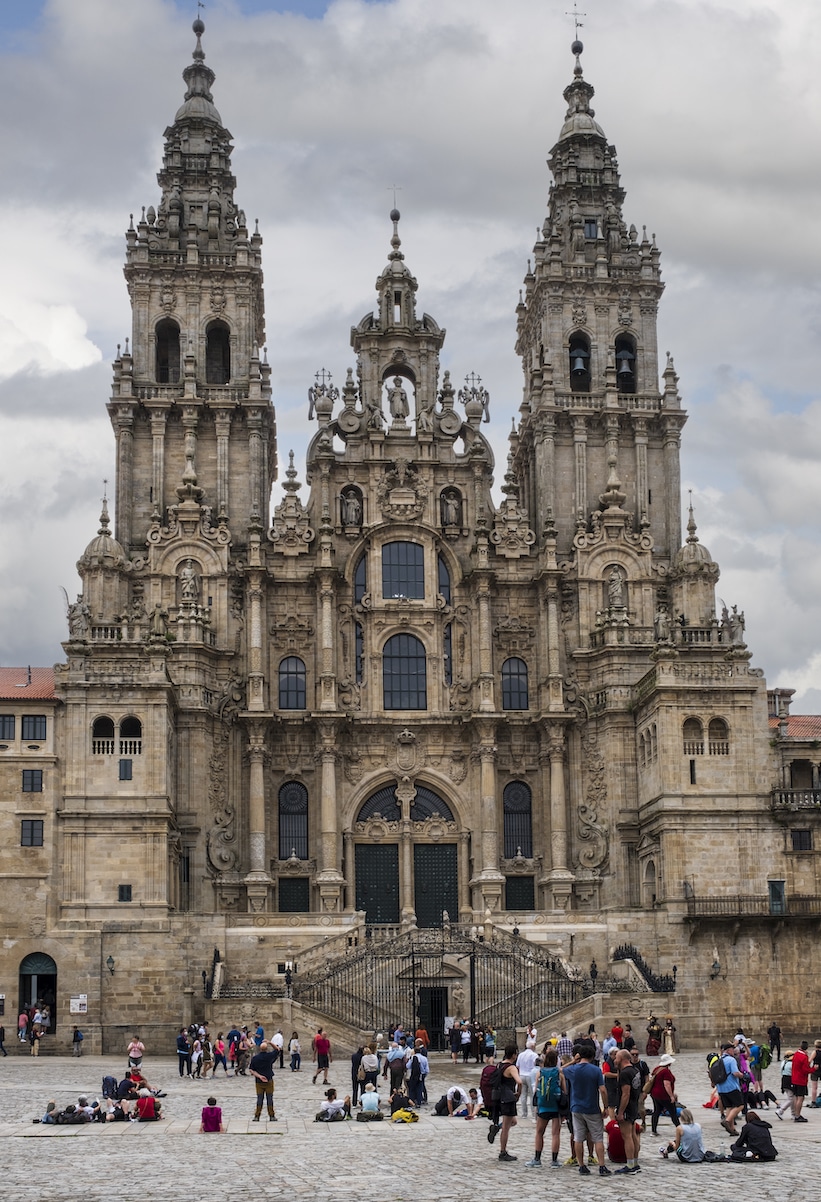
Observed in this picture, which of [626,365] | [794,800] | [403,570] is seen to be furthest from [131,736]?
[626,365]

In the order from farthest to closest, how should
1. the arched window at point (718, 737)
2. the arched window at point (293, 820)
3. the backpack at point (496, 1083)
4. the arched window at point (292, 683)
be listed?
the arched window at point (292, 683), the arched window at point (293, 820), the arched window at point (718, 737), the backpack at point (496, 1083)

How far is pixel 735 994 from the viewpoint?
58.9m

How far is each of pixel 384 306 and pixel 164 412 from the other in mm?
10998

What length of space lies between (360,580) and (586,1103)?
47.1m

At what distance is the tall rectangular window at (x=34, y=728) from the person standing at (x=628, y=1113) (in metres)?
38.4

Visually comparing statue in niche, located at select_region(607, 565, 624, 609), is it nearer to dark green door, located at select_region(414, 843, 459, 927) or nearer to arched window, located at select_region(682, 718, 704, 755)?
arched window, located at select_region(682, 718, 704, 755)

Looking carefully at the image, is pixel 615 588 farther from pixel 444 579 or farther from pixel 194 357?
pixel 194 357

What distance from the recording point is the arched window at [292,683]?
2729 inches

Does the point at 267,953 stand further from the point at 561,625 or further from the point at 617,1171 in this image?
the point at 617,1171

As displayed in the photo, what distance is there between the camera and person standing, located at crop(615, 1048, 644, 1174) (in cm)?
2544

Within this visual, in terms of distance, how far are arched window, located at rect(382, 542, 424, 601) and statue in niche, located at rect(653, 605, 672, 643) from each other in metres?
10.0

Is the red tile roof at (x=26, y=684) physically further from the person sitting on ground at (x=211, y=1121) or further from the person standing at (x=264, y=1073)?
the person sitting on ground at (x=211, y=1121)

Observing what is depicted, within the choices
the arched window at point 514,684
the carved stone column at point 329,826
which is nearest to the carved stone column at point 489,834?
the arched window at point 514,684

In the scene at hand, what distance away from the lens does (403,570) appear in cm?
7069
